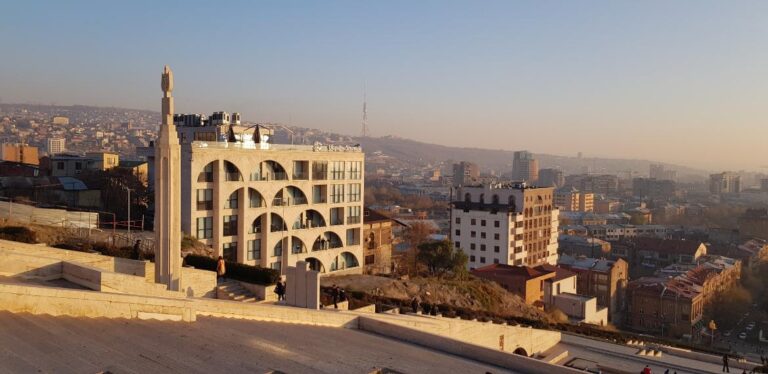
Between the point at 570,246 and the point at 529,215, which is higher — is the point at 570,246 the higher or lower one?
the lower one

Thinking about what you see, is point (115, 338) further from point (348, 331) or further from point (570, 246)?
point (570, 246)

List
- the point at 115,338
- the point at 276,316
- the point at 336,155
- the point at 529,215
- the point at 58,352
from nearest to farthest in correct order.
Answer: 1. the point at 58,352
2. the point at 115,338
3. the point at 276,316
4. the point at 336,155
5. the point at 529,215

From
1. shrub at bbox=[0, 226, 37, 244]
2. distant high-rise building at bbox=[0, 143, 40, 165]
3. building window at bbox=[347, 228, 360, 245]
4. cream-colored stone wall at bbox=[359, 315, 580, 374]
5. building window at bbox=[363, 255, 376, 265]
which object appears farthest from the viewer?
distant high-rise building at bbox=[0, 143, 40, 165]

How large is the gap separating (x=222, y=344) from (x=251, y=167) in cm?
2390

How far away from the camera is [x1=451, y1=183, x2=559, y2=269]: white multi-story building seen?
6019 centimetres

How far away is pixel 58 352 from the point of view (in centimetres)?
882

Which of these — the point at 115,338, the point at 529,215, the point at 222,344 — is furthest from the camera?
the point at 529,215

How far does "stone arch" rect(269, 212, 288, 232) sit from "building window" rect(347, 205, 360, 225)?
5863 millimetres

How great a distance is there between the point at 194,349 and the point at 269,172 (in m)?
25.5

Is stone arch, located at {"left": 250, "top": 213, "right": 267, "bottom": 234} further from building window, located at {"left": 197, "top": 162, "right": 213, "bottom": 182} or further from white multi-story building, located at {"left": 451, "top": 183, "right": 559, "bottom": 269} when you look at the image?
white multi-story building, located at {"left": 451, "top": 183, "right": 559, "bottom": 269}

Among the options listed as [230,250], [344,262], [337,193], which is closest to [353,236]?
[344,262]

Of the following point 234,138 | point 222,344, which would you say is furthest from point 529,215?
point 222,344

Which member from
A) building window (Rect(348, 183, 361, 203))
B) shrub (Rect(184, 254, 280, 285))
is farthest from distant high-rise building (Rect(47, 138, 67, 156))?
shrub (Rect(184, 254, 280, 285))

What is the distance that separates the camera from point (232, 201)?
110 ft
